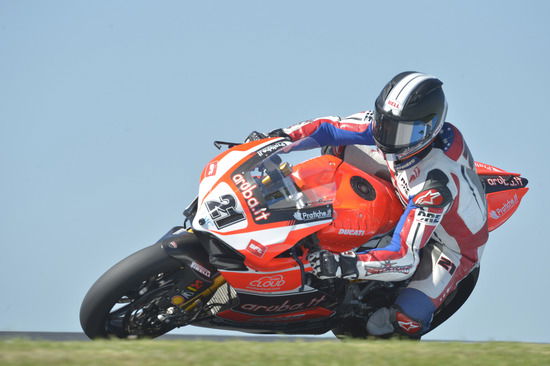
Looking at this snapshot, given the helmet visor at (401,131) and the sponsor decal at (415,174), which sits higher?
the helmet visor at (401,131)

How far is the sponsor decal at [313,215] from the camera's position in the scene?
486 cm

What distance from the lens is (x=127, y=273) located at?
4645 mm

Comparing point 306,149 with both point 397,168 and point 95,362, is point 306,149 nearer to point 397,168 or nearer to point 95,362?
point 397,168

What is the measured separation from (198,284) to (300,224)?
816 millimetres

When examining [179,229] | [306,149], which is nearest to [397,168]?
[306,149]

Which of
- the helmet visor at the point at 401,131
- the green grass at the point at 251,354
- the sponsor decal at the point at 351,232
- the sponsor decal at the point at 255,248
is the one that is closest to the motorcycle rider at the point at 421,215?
the helmet visor at the point at 401,131

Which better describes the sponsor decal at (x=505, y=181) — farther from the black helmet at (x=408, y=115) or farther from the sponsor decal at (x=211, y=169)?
the sponsor decal at (x=211, y=169)

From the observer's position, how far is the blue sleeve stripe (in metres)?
5.86

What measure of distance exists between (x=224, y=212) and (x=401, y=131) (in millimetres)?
1418

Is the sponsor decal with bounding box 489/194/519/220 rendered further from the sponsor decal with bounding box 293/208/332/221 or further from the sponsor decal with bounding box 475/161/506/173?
the sponsor decal with bounding box 293/208/332/221

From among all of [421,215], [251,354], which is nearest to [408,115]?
[421,215]

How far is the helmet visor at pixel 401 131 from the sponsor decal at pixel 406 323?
3.97 feet

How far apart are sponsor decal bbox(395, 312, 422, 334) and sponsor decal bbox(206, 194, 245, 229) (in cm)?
146

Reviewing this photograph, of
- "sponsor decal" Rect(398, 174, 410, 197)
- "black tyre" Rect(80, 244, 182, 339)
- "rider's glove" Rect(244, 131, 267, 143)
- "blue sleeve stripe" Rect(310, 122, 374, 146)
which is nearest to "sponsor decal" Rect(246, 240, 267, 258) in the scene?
"black tyre" Rect(80, 244, 182, 339)
